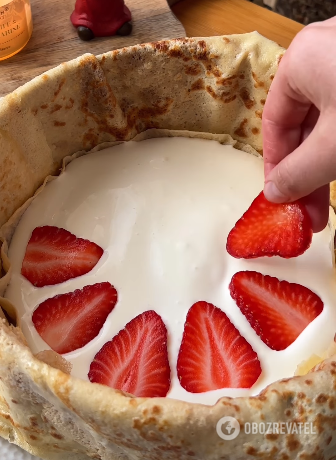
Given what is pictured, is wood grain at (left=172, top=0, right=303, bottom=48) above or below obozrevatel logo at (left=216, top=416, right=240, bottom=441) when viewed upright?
above

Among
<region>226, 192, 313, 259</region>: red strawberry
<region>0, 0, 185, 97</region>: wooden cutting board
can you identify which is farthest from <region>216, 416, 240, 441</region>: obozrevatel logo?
<region>0, 0, 185, 97</region>: wooden cutting board

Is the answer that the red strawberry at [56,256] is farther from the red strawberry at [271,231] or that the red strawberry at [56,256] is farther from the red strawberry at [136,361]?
the red strawberry at [271,231]

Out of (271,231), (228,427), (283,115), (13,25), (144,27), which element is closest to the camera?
(228,427)

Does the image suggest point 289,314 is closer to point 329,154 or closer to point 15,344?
point 329,154

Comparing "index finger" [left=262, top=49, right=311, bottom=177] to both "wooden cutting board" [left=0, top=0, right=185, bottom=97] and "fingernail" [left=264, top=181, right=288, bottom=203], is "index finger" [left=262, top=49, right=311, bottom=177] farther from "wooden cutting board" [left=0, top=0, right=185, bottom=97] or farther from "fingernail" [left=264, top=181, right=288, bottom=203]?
"wooden cutting board" [left=0, top=0, right=185, bottom=97]

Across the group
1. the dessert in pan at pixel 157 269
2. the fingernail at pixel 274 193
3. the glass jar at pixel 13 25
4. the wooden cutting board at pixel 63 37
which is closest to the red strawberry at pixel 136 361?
the dessert in pan at pixel 157 269

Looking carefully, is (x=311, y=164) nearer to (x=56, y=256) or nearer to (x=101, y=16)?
(x=56, y=256)

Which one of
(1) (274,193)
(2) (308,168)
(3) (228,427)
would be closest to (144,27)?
(1) (274,193)
